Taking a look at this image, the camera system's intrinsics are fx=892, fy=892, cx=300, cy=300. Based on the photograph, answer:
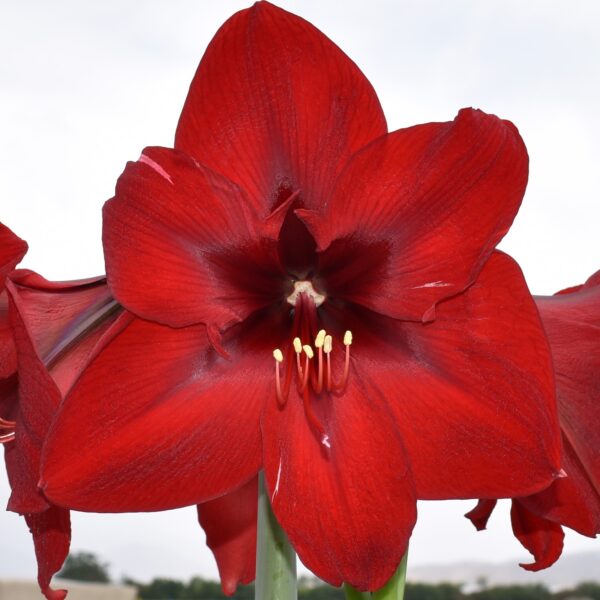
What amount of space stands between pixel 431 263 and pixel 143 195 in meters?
0.20

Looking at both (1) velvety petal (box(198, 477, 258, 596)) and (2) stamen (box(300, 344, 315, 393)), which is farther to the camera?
(1) velvety petal (box(198, 477, 258, 596))

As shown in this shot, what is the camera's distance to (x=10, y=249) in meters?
0.61

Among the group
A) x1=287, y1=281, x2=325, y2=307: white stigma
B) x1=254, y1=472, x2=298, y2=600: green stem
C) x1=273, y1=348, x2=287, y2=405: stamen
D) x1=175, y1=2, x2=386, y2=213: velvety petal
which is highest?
x1=175, y1=2, x2=386, y2=213: velvety petal

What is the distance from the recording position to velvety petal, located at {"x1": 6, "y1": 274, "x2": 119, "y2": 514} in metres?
0.57

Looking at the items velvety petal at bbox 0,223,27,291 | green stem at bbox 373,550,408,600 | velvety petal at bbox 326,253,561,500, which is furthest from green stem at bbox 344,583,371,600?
velvety petal at bbox 0,223,27,291

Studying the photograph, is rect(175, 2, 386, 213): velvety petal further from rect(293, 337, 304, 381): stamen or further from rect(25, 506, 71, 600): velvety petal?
rect(25, 506, 71, 600): velvety petal

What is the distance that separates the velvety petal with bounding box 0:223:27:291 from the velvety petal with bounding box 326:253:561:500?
0.27 metres

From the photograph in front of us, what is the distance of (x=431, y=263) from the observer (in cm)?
61

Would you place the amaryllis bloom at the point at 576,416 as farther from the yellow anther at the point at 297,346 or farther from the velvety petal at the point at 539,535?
the yellow anther at the point at 297,346

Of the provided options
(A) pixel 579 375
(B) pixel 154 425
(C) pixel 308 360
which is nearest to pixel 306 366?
(C) pixel 308 360

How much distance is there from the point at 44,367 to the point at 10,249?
10cm

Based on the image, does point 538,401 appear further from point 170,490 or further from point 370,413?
point 170,490

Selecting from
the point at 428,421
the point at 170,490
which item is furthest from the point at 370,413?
the point at 170,490

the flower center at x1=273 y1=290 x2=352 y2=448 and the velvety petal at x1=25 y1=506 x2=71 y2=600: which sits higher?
the flower center at x1=273 y1=290 x2=352 y2=448
